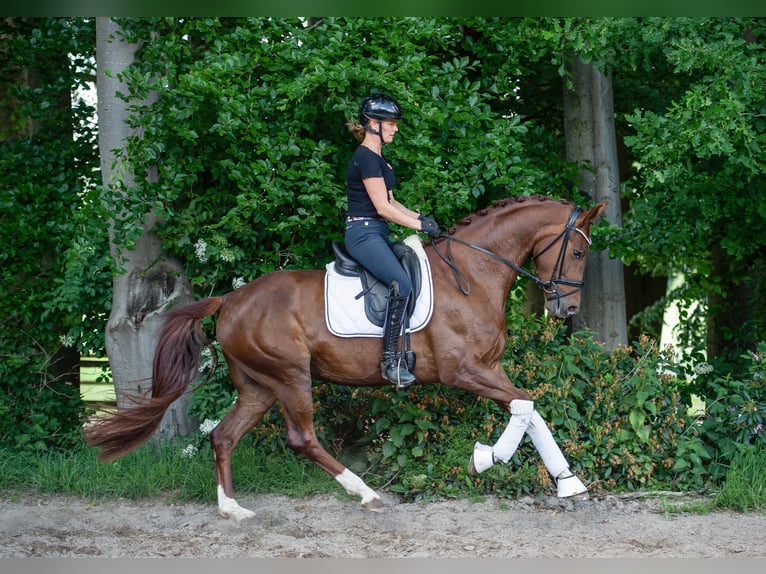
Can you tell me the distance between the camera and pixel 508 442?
6438 mm

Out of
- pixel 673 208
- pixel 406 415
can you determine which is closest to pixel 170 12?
pixel 406 415

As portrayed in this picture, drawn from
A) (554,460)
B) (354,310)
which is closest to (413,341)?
(354,310)

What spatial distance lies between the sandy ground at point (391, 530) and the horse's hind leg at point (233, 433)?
14 cm

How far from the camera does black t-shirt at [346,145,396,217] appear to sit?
636 cm

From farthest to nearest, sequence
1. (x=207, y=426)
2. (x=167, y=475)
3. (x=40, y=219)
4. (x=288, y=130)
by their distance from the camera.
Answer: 1. (x=40, y=219)
2. (x=288, y=130)
3. (x=207, y=426)
4. (x=167, y=475)

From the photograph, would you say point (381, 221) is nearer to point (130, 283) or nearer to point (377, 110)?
point (377, 110)

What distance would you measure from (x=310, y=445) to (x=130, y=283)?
2.91m

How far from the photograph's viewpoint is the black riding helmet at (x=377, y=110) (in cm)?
641

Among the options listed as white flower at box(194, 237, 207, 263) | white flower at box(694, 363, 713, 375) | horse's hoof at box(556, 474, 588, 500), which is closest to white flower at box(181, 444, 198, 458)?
white flower at box(194, 237, 207, 263)

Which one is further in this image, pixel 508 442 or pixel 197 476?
pixel 197 476

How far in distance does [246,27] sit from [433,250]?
2963mm

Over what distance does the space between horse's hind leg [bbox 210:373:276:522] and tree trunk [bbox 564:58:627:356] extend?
3820 mm

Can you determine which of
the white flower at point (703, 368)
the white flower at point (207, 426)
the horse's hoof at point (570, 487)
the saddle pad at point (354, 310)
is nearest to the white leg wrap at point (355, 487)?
the saddle pad at point (354, 310)

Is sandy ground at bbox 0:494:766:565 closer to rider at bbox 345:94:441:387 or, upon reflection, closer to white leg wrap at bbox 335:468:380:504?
white leg wrap at bbox 335:468:380:504
